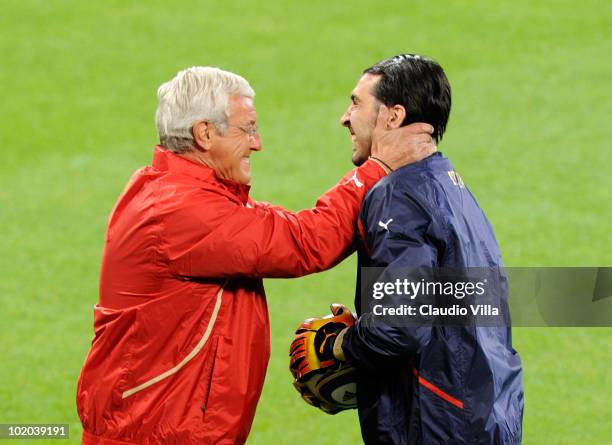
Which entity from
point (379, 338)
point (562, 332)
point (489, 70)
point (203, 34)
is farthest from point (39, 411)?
point (203, 34)

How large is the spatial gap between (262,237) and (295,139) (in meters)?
11.1

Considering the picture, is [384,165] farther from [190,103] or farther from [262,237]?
[190,103]

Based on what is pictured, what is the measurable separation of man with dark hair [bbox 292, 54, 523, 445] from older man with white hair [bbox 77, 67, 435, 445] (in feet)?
0.46

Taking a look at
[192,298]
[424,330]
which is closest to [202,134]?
[192,298]

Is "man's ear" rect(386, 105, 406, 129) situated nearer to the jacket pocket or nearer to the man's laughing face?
the man's laughing face

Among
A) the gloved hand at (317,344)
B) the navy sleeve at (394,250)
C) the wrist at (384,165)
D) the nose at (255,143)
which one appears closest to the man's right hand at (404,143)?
the wrist at (384,165)

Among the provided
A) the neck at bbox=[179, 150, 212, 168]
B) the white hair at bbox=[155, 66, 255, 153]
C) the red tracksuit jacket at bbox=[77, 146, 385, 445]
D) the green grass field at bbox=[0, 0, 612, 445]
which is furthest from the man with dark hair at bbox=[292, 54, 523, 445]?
the green grass field at bbox=[0, 0, 612, 445]

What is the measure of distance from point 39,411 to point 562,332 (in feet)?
15.0

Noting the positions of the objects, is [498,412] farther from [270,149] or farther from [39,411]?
[270,149]

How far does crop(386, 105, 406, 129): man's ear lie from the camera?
458 centimetres

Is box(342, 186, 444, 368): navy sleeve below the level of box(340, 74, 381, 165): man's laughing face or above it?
below

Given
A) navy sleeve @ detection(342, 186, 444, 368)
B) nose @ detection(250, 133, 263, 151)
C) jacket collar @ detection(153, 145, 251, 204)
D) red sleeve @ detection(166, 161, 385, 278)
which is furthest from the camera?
nose @ detection(250, 133, 263, 151)

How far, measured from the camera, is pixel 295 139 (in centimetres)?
1545

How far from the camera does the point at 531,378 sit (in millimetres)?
Answer: 9680
